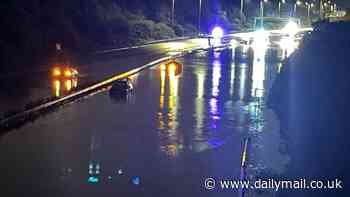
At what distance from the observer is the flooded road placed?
1533 cm

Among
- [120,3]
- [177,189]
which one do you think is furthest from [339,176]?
[120,3]

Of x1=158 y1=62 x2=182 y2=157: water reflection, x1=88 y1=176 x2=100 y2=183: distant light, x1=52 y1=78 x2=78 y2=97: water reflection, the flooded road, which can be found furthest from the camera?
x1=52 y1=78 x2=78 y2=97: water reflection

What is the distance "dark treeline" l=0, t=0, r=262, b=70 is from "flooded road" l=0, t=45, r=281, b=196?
1504 centimetres

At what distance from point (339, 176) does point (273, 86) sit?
80.1 ft

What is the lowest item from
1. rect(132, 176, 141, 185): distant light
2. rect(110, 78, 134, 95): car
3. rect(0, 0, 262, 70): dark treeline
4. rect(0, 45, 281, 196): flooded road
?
rect(132, 176, 141, 185): distant light

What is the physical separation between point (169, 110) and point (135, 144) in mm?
7513

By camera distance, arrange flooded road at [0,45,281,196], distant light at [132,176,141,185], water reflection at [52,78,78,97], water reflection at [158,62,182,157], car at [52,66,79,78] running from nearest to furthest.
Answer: flooded road at [0,45,281,196], distant light at [132,176,141,185], water reflection at [158,62,182,157], water reflection at [52,78,78,97], car at [52,66,79,78]

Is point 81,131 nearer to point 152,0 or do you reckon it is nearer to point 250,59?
point 250,59

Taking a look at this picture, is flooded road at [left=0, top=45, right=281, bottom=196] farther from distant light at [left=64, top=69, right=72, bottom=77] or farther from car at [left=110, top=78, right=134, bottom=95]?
distant light at [left=64, top=69, right=72, bottom=77]

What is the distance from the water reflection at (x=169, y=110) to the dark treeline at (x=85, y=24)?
9044 mm

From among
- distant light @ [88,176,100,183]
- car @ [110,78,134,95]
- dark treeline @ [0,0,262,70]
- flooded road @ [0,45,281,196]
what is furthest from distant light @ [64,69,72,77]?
distant light @ [88,176,100,183]

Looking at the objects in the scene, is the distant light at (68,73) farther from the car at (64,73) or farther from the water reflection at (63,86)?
the water reflection at (63,86)

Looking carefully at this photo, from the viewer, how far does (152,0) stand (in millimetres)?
104062

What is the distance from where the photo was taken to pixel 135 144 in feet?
66.0
